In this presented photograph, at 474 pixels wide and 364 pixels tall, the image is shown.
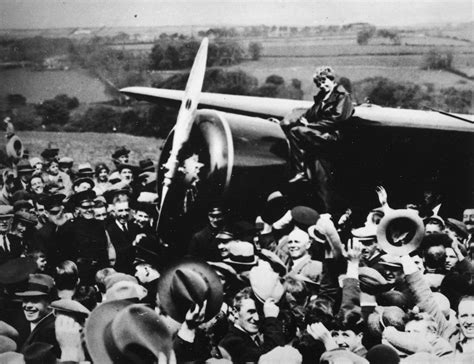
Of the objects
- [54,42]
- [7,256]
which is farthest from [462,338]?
[54,42]

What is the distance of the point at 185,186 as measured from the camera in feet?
19.7

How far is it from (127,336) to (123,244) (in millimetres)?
829

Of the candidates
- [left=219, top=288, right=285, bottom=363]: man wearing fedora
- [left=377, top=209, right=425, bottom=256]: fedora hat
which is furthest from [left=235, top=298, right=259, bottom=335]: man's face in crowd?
[left=377, top=209, right=425, bottom=256]: fedora hat

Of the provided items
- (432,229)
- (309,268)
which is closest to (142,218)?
(309,268)

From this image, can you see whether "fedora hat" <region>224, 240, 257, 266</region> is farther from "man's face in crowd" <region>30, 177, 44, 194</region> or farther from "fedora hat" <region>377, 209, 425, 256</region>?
"man's face in crowd" <region>30, 177, 44, 194</region>

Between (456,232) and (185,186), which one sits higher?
(185,186)

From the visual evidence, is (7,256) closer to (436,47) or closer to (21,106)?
(21,106)

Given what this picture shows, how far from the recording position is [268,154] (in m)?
5.97

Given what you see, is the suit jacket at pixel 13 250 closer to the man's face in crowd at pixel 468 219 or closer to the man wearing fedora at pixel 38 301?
the man wearing fedora at pixel 38 301

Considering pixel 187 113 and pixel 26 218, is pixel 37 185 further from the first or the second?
pixel 187 113

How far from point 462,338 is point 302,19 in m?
3.26

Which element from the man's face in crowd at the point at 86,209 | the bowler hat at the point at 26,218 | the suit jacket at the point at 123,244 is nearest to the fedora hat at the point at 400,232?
the suit jacket at the point at 123,244

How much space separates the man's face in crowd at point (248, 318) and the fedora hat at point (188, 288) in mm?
208

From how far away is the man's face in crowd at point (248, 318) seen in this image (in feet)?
19.0
